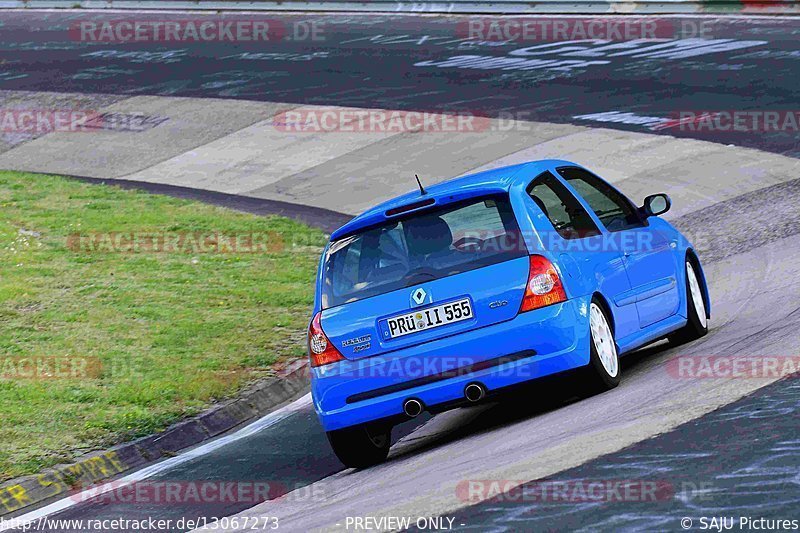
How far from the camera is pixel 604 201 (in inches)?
384

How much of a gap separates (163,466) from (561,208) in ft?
10.3

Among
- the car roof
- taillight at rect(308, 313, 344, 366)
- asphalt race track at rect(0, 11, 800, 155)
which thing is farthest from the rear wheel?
asphalt race track at rect(0, 11, 800, 155)

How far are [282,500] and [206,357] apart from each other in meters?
4.09

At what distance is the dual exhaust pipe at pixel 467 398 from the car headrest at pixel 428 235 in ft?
2.88

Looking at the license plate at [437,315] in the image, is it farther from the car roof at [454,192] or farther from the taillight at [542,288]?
the car roof at [454,192]

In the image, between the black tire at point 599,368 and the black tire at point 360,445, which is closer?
the black tire at point 599,368

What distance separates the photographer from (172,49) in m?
30.5

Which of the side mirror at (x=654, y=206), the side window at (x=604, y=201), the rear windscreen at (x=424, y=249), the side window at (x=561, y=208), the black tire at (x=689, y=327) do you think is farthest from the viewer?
the black tire at (x=689, y=327)

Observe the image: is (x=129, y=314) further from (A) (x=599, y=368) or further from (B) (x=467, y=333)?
(A) (x=599, y=368)

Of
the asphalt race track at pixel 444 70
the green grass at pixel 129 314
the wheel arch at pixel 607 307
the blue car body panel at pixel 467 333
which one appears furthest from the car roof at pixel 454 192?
the asphalt race track at pixel 444 70

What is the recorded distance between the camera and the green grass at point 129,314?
401 inches

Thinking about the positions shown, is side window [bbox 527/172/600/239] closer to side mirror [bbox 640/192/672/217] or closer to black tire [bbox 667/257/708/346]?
side mirror [bbox 640/192/672/217]

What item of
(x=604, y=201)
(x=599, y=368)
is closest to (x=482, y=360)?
(x=599, y=368)

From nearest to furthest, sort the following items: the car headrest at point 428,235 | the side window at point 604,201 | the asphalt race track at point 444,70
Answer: the car headrest at point 428,235
the side window at point 604,201
the asphalt race track at point 444,70
